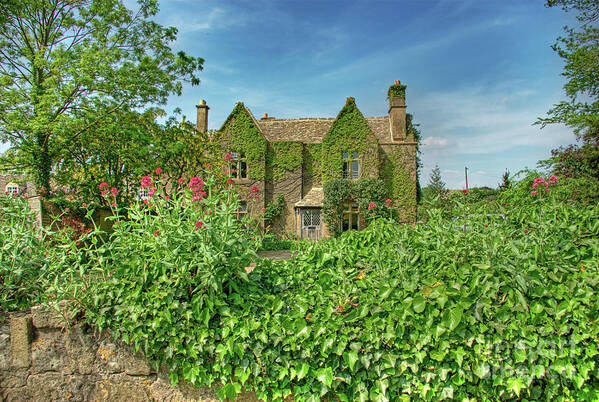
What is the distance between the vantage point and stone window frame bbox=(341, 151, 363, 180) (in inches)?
831

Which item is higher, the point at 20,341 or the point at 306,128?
the point at 306,128

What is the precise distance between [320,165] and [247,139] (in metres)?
5.19

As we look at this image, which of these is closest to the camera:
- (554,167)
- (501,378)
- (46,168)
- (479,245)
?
(501,378)

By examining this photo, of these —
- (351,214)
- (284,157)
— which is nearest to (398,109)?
(351,214)

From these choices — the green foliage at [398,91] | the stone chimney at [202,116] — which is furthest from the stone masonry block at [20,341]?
the green foliage at [398,91]

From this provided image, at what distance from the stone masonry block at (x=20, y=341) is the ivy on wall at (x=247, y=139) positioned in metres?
18.5

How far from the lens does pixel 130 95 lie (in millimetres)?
12555

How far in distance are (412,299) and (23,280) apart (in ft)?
12.9

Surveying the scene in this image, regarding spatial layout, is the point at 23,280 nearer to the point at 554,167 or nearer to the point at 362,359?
the point at 362,359

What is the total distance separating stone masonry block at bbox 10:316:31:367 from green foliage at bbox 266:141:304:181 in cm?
1887

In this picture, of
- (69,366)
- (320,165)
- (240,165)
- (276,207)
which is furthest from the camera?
(240,165)

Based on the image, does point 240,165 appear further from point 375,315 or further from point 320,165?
point 375,315

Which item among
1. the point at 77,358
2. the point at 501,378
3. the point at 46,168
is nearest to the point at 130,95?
the point at 46,168

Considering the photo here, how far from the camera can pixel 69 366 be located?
9.84 ft
